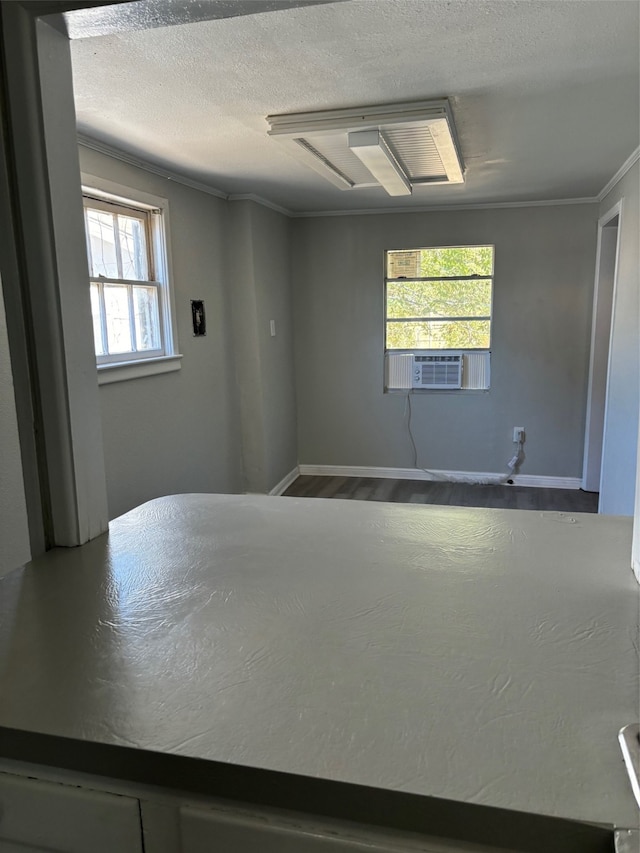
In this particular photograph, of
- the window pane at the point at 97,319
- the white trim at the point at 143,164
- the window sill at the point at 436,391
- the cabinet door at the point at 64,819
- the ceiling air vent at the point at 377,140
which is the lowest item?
the window sill at the point at 436,391

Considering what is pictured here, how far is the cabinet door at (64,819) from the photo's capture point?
64 centimetres

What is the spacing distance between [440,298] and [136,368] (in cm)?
281

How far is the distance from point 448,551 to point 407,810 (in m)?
0.53

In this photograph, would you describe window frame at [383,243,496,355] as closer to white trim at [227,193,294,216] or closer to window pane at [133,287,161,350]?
white trim at [227,193,294,216]

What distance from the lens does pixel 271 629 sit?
2.60ft

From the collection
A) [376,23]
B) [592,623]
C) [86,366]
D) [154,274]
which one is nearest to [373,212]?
[154,274]

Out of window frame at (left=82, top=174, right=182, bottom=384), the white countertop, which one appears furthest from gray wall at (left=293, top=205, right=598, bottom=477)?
the white countertop

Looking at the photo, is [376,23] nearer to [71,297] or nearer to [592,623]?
[71,297]

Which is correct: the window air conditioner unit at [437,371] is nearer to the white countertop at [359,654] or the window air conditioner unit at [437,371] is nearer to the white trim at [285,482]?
the white trim at [285,482]

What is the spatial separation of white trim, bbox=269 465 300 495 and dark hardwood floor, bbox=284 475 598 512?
43 millimetres

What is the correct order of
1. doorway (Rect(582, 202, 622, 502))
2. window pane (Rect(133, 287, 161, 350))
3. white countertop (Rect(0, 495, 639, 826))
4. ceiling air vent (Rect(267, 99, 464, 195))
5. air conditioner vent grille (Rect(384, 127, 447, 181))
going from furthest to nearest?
doorway (Rect(582, 202, 622, 502)) < window pane (Rect(133, 287, 161, 350)) < air conditioner vent grille (Rect(384, 127, 447, 181)) < ceiling air vent (Rect(267, 99, 464, 195)) < white countertop (Rect(0, 495, 639, 826))

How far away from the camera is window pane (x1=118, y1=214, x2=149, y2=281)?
3.11 meters

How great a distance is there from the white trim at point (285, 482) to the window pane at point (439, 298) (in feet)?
5.23

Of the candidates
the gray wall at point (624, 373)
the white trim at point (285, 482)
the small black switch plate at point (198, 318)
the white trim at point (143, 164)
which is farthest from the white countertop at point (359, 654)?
the white trim at point (285, 482)
